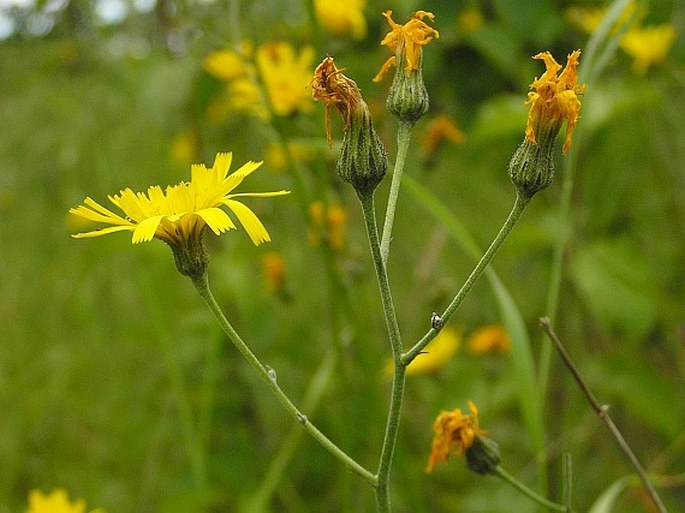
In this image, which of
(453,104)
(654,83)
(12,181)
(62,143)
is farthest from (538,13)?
(12,181)

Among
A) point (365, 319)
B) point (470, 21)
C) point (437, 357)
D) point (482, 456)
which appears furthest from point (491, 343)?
point (482, 456)

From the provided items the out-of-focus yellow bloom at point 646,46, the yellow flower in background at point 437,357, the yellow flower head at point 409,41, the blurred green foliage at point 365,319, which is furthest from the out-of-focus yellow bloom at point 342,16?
the yellow flower head at point 409,41

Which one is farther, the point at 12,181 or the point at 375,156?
the point at 12,181

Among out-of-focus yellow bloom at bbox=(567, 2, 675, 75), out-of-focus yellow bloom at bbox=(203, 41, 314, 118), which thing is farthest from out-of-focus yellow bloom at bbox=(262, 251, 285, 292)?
out-of-focus yellow bloom at bbox=(567, 2, 675, 75)

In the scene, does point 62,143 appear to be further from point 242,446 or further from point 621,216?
point 621,216

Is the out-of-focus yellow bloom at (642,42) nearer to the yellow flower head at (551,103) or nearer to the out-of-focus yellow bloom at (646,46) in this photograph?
the out-of-focus yellow bloom at (646,46)

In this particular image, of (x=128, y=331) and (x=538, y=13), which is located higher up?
(x=538, y=13)

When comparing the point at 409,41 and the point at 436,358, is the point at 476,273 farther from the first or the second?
the point at 436,358
